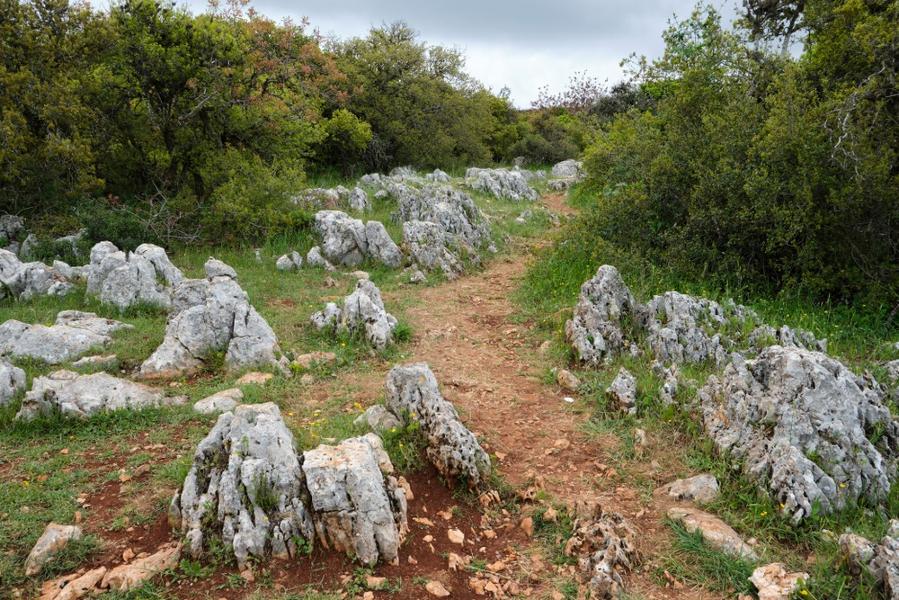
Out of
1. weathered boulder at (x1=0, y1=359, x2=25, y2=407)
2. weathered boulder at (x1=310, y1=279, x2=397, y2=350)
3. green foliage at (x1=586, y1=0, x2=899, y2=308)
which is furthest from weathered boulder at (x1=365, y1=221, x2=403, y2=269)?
weathered boulder at (x1=0, y1=359, x2=25, y2=407)

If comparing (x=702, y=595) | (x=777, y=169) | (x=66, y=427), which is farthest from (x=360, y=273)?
(x=702, y=595)

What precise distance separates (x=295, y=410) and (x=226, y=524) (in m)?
2.38

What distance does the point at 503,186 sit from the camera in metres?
21.0

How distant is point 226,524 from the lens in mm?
4227

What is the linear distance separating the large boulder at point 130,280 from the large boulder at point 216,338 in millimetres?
1670

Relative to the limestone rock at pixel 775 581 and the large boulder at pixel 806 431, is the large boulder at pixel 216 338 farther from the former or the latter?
the limestone rock at pixel 775 581

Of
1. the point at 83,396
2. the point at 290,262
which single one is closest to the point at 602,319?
the point at 83,396

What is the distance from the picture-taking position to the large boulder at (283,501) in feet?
13.8

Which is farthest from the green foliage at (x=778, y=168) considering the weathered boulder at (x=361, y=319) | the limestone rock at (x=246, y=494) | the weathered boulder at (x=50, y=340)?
the weathered boulder at (x=50, y=340)

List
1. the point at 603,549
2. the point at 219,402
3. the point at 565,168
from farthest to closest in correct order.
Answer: the point at 565,168 < the point at 219,402 < the point at 603,549

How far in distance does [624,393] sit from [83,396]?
19.6 ft

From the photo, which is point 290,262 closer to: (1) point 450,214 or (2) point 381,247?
(2) point 381,247

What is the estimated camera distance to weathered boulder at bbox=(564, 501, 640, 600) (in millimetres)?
4141

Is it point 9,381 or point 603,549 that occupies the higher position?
point 9,381
